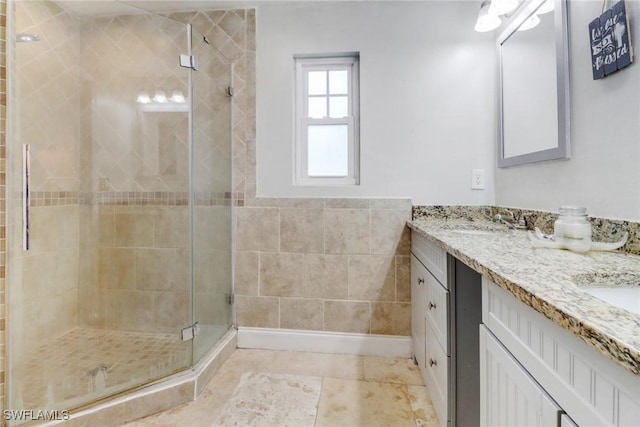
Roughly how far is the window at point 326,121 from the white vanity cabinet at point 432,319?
724mm

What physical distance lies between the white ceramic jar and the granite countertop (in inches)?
1.1

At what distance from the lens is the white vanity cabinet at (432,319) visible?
1158mm

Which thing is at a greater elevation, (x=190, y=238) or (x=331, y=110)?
(x=331, y=110)

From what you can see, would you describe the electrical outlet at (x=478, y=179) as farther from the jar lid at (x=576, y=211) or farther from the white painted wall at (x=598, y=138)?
the jar lid at (x=576, y=211)

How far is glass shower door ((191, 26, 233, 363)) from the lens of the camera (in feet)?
5.77

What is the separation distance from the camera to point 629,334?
378mm

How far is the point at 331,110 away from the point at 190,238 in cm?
126

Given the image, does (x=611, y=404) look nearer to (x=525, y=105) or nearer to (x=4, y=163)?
(x=525, y=105)

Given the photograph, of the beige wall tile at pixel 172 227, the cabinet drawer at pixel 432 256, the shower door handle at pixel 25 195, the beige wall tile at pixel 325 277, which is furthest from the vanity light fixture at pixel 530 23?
the shower door handle at pixel 25 195

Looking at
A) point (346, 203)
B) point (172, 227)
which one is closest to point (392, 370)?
point (346, 203)

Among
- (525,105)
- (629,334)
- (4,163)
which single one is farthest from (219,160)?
(629,334)

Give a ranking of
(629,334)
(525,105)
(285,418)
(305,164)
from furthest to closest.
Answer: (305,164) → (525,105) → (285,418) → (629,334)

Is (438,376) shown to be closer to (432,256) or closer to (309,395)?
(432,256)

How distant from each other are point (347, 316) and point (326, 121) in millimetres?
1329
